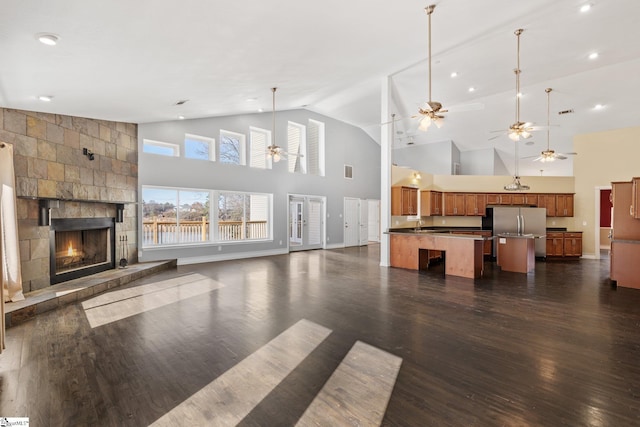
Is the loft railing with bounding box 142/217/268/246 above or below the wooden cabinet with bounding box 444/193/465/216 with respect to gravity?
below

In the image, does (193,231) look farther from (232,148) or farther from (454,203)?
(454,203)

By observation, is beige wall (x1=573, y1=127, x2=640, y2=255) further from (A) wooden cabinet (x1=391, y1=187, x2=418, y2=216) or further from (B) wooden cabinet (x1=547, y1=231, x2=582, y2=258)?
(A) wooden cabinet (x1=391, y1=187, x2=418, y2=216)

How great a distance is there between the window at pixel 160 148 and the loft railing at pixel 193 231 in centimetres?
168

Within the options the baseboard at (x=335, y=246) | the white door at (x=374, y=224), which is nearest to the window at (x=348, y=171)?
the white door at (x=374, y=224)

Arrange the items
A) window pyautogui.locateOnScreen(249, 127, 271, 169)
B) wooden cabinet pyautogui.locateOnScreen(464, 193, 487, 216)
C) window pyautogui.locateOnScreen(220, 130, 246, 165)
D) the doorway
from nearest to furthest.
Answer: window pyautogui.locateOnScreen(220, 130, 246, 165)
window pyautogui.locateOnScreen(249, 127, 271, 169)
wooden cabinet pyautogui.locateOnScreen(464, 193, 487, 216)
the doorway

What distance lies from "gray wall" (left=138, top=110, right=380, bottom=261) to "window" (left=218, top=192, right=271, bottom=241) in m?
0.25

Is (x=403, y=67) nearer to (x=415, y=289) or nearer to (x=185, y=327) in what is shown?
(x=415, y=289)

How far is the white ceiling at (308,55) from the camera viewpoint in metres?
2.92

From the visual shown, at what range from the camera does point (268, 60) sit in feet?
15.5

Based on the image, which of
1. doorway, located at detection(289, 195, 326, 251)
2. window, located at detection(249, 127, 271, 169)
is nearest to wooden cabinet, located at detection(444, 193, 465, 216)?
doorway, located at detection(289, 195, 326, 251)

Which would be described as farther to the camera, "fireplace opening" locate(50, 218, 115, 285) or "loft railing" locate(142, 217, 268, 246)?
"loft railing" locate(142, 217, 268, 246)

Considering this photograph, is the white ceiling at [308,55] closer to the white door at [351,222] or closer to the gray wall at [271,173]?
the gray wall at [271,173]

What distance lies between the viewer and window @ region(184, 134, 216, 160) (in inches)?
316

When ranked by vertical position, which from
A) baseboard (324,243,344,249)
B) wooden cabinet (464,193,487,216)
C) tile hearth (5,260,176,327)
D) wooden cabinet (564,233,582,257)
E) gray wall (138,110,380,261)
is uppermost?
gray wall (138,110,380,261)
